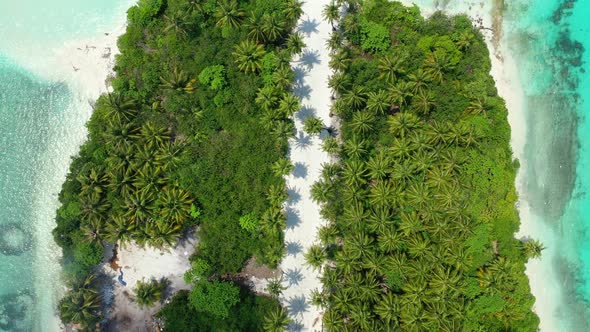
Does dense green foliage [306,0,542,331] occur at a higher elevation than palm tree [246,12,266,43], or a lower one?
lower

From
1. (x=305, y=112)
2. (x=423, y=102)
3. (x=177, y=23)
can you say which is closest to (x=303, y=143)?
(x=305, y=112)

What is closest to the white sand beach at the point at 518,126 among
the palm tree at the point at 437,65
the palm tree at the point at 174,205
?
the palm tree at the point at 437,65

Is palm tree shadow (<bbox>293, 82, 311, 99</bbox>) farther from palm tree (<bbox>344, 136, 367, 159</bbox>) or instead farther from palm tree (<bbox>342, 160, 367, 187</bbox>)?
palm tree (<bbox>342, 160, 367, 187</bbox>)

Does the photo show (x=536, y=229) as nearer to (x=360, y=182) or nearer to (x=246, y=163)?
(x=360, y=182)

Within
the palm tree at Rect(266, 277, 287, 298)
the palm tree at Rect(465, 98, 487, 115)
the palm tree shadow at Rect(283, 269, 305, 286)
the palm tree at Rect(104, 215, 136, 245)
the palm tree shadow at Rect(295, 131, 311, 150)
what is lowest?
the palm tree at Rect(266, 277, 287, 298)

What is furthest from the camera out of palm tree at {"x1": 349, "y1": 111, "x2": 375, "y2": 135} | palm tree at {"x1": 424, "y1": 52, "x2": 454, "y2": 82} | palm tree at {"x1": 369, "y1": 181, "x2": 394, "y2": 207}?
palm tree at {"x1": 424, "y1": 52, "x2": 454, "y2": 82}

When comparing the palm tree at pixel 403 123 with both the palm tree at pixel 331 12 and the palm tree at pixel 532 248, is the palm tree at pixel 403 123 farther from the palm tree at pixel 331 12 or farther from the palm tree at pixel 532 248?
the palm tree at pixel 532 248

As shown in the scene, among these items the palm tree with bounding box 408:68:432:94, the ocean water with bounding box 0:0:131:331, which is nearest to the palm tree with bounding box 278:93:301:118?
the palm tree with bounding box 408:68:432:94
